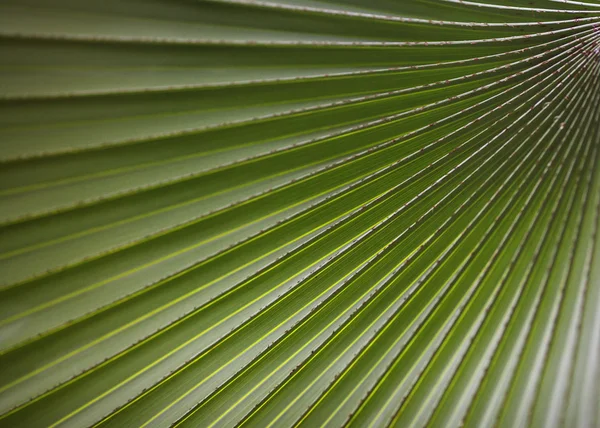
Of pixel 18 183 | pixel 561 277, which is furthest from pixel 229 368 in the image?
pixel 561 277

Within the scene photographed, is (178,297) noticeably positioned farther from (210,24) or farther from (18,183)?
(210,24)

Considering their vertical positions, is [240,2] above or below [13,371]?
above

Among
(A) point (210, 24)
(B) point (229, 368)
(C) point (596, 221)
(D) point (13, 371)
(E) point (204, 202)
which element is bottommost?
(D) point (13, 371)

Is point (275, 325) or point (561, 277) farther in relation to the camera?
point (561, 277)

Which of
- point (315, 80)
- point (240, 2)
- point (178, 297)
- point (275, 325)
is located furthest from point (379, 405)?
point (240, 2)

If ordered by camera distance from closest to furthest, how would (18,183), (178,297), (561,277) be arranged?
1. (18,183)
2. (178,297)
3. (561,277)

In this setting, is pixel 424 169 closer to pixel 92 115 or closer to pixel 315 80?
pixel 315 80

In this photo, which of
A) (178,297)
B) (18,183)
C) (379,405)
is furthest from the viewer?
(379,405)
